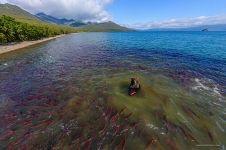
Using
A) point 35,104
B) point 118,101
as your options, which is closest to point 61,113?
point 35,104

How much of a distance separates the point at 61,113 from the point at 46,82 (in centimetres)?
1620

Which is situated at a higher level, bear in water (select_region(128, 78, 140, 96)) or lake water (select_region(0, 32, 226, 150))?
bear in water (select_region(128, 78, 140, 96))

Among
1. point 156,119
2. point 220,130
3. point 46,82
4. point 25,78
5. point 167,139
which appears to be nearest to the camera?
point 167,139

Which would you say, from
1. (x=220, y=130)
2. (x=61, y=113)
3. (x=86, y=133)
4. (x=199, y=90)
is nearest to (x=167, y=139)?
(x=220, y=130)

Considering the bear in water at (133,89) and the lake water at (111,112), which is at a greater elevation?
the bear in water at (133,89)

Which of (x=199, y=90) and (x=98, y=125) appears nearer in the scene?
(x=98, y=125)

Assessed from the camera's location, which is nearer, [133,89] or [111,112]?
[111,112]

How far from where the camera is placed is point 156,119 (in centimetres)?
2444

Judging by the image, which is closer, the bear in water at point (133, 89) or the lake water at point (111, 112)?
the lake water at point (111, 112)

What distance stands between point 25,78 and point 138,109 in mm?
29019

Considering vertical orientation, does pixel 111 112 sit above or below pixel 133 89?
below

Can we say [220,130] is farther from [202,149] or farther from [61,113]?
[61,113]

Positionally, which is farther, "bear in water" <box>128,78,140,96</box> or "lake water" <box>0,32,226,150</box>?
"bear in water" <box>128,78,140,96</box>

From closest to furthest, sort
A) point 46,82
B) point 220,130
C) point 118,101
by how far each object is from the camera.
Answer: point 220,130 → point 118,101 → point 46,82
